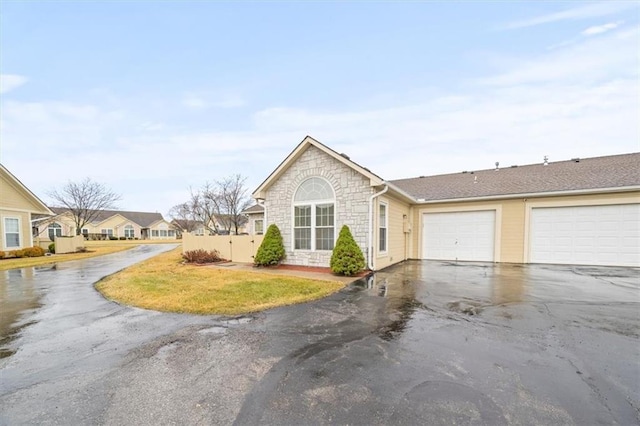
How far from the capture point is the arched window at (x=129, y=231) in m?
55.4

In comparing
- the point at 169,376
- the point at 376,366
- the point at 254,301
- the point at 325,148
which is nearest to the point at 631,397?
the point at 376,366

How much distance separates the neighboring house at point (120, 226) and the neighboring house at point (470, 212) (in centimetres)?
4562

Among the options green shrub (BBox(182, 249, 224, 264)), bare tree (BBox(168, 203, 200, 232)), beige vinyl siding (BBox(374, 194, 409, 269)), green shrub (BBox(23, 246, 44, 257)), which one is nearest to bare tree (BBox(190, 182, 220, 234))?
green shrub (BBox(23, 246, 44, 257))

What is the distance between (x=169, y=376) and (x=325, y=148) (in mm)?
9234

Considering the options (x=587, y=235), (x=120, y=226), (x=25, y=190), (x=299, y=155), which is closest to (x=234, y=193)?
(x=25, y=190)

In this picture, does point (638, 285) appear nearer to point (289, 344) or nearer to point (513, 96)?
point (513, 96)

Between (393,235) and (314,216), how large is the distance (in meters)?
4.02

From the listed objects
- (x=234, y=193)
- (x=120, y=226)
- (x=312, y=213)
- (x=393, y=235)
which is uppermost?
(x=234, y=193)

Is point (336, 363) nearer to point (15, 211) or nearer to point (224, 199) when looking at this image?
point (15, 211)

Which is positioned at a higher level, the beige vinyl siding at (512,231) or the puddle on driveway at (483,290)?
the beige vinyl siding at (512,231)

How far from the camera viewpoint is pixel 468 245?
13844mm

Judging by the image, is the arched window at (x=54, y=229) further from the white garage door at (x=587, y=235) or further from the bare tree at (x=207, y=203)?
the white garage door at (x=587, y=235)

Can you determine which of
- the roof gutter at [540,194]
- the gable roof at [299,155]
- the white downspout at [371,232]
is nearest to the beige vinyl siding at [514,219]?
the roof gutter at [540,194]

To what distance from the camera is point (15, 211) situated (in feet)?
58.0
